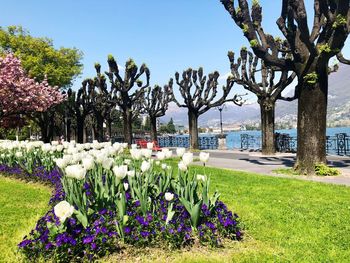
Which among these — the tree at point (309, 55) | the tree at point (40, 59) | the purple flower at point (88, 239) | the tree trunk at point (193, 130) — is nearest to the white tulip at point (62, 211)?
the purple flower at point (88, 239)

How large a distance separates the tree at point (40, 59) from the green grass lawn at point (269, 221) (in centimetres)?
2727

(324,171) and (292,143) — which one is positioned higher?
(292,143)

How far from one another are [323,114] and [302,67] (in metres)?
1.97

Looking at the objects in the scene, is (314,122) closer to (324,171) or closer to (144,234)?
(324,171)

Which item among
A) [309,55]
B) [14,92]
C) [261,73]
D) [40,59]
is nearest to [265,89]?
[261,73]

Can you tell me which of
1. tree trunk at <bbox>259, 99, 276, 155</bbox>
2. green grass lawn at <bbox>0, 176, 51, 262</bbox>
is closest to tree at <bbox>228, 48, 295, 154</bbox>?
tree trunk at <bbox>259, 99, 276, 155</bbox>

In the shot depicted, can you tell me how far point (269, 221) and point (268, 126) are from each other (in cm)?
1671

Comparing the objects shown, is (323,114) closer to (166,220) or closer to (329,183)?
(329,183)

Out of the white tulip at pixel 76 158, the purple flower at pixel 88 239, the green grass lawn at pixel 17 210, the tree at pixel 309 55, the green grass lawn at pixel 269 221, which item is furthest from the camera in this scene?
the tree at pixel 309 55

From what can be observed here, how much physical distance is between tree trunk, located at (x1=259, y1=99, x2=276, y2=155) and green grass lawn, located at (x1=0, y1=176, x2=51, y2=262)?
15.3m

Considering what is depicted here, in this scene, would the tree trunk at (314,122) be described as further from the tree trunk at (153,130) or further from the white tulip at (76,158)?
the tree trunk at (153,130)

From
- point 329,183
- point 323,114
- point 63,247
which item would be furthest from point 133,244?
point 323,114

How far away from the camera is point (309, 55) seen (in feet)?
44.4

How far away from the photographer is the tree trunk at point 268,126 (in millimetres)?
22625
